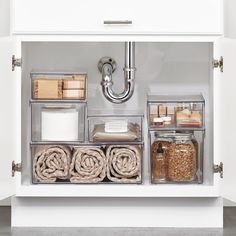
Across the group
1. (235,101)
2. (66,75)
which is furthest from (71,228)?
(235,101)

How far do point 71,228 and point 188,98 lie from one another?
71 centimetres

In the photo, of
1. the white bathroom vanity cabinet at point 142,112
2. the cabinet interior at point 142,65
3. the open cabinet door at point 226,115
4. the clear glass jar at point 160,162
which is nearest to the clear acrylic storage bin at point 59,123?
the white bathroom vanity cabinet at point 142,112

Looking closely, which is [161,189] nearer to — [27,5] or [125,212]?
[125,212]

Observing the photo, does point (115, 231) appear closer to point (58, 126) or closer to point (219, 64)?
point (58, 126)

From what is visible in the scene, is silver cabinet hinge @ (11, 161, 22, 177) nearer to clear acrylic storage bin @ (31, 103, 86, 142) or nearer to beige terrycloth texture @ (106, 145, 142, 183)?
clear acrylic storage bin @ (31, 103, 86, 142)

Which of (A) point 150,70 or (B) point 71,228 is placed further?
(A) point 150,70

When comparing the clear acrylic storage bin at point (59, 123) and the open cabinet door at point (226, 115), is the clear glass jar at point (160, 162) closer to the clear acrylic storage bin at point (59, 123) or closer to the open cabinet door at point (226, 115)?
the open cabinet door at point (226, 115)

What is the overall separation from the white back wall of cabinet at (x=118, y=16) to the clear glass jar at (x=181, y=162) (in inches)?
18.0

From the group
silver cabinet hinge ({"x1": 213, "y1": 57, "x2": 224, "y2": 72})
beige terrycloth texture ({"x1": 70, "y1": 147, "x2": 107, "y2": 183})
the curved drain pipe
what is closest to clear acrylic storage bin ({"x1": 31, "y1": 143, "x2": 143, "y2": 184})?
beige terrycloth texture ({"x1": 70, "y1": 147, "x2": 107, "y2": 183})

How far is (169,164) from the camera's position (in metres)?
2.73

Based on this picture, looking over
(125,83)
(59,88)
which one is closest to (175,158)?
(125,83)

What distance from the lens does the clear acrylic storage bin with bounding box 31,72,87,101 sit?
2697 millimetres

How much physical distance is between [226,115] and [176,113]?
0.78 feet

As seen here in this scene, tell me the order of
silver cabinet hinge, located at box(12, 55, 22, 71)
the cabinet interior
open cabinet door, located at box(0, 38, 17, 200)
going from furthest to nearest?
the cabinet interior < silver cabinet hinge, located at box(12, 55, 22, 71) < open cabinet door, located at box(0, 38, 17, 200)
